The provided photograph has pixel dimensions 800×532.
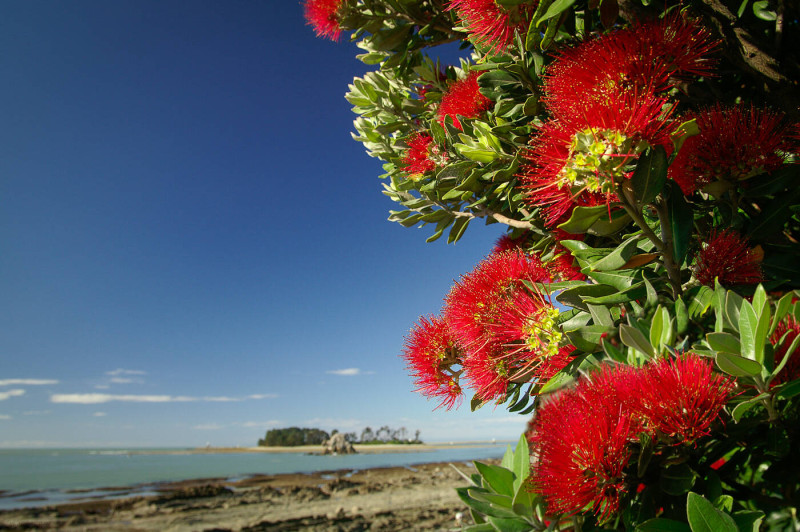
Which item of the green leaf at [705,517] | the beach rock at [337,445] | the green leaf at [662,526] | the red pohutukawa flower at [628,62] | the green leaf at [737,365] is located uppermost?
the red pohutukawa flower at [628,62]

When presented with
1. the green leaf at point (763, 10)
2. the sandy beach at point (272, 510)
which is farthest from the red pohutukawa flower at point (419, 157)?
the sandy beach at point (272, 510)

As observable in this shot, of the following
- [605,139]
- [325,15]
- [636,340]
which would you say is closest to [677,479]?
[636,340]

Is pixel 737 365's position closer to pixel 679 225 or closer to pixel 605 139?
pixel 679 225

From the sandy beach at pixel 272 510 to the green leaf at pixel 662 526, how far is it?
582 centimetres

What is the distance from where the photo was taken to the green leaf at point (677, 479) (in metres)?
0.81

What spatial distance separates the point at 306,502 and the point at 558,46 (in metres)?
10.4

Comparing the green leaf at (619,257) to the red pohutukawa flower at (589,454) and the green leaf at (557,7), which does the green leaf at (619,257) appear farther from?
the green leaf at (557,7)

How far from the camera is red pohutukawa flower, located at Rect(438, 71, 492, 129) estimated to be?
65.4 inches

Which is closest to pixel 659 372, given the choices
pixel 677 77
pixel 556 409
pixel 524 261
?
pixel 556 409

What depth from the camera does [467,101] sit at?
5.51 feet

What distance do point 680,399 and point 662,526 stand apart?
0.23 m

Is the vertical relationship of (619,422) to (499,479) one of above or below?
above

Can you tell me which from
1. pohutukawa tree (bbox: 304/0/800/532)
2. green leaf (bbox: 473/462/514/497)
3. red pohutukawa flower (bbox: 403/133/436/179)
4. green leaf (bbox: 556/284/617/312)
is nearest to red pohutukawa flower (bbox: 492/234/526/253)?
pohutukawa tree (bbox: 304/0/800/532)

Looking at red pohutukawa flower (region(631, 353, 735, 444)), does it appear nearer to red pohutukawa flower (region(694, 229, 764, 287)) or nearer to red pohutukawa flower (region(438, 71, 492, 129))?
red pohutukawa flower (region(694, 229, 764, 287))
